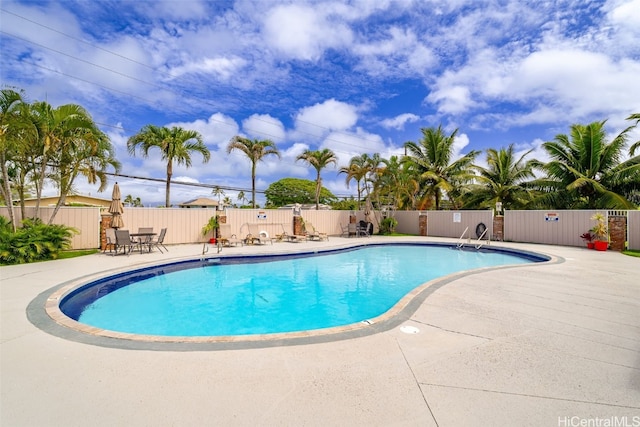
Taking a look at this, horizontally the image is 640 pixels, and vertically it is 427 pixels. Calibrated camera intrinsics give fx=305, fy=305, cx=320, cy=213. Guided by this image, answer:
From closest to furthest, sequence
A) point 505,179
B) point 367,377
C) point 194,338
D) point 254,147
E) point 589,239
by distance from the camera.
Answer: point 367,377, point 194,338, point 589,239, point 254,147, point 505,179

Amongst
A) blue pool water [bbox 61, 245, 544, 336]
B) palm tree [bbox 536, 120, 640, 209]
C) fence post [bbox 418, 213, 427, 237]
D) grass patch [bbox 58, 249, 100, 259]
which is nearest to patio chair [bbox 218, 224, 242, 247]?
blue pool water [bbox 61, 245, 544, 336]

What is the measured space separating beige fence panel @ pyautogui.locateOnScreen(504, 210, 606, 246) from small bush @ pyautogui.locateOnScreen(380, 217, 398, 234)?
6.18 metres

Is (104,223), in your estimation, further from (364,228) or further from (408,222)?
(408,222)

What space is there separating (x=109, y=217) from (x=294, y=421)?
12643 mm

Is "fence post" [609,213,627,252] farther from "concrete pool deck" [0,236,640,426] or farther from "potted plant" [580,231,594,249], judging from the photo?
"concrete pool deck" [0,236,640,426]

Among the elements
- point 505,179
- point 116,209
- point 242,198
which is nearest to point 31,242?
point 116,209

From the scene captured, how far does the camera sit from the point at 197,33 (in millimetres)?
13453

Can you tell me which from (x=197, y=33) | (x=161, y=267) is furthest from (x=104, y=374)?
(x=197, y=33)

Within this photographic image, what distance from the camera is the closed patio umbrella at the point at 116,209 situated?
11.5 m

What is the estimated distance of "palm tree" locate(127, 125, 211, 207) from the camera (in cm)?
1465

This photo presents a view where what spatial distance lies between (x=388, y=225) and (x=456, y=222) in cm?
402

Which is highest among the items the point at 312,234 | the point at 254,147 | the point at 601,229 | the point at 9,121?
the point at 254,147

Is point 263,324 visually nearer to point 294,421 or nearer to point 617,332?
point 294,421

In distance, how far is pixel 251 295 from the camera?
7.08m
